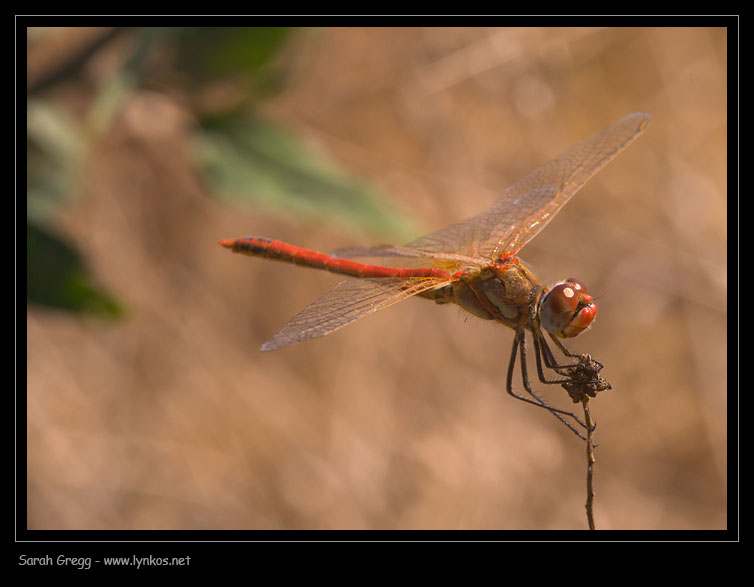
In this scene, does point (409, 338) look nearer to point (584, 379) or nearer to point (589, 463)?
point (584, 379)

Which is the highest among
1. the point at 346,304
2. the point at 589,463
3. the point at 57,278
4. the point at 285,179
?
the point at 285,179

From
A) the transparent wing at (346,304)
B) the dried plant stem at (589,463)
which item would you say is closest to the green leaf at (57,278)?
the transparent wing at (346,304)

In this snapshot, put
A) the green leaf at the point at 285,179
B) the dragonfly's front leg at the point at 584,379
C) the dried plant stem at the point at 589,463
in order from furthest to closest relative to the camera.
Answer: the green leaf at the point at 285,179
the dragonfly's front leg at the point at 584,379
the dried plant stem at the point at 589,463

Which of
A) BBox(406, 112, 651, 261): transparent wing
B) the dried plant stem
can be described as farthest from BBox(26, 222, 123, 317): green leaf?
the dried plant stem

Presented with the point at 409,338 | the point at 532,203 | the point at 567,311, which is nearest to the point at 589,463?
the point at 567,311

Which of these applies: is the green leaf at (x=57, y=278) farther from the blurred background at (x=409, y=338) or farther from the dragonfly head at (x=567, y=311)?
the blurred background at (x=409, y=338)

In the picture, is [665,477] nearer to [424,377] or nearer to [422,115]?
[424,377]
